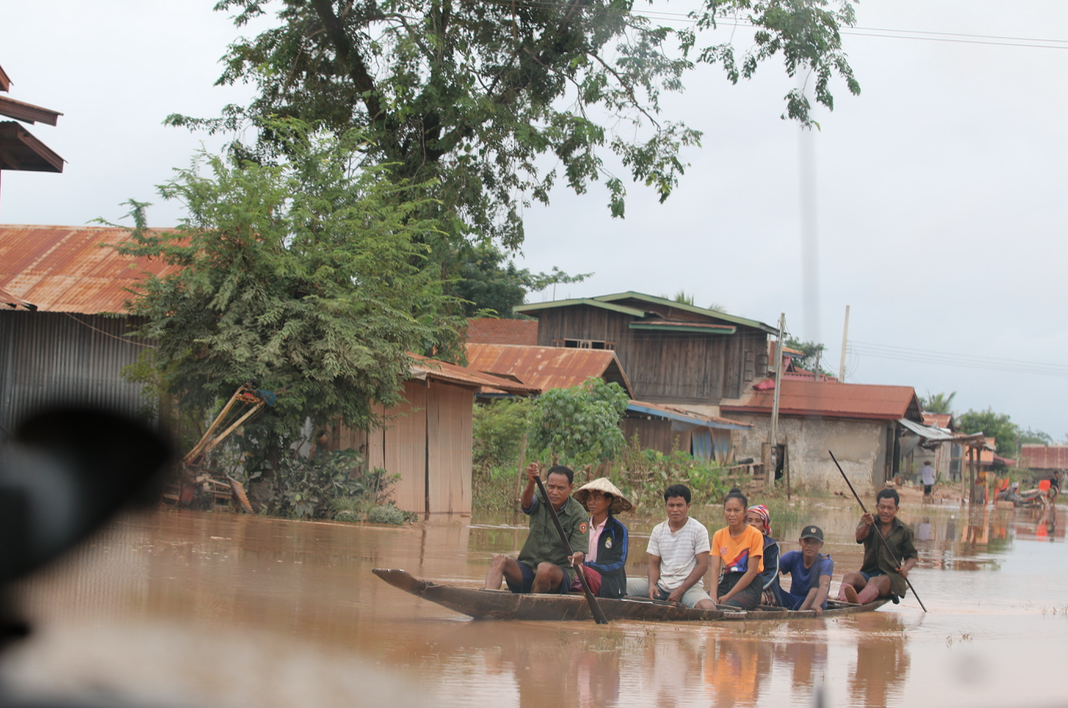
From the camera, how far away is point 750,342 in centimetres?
3297

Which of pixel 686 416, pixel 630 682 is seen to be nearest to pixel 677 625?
pixel 630 682

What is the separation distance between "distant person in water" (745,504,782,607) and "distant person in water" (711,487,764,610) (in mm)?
147

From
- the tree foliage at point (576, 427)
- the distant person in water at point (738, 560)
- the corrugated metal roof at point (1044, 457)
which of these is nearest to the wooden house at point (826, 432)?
the tree foliage at point (576, 427)

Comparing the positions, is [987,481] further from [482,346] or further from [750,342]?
[482,346]

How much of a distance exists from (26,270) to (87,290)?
1.69 m

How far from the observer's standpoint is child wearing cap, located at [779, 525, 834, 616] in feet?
30.1

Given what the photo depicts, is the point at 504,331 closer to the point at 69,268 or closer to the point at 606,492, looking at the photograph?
the point at 69,268

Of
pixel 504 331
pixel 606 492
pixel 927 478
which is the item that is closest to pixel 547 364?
pixel 504 331

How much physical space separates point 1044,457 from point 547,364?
46831 mm

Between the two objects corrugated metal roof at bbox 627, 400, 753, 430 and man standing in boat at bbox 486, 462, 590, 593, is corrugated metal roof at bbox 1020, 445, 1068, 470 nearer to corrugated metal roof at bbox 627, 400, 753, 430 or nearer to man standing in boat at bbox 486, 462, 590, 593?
corrugated metal roof at bbox 627, 400, 753, 430

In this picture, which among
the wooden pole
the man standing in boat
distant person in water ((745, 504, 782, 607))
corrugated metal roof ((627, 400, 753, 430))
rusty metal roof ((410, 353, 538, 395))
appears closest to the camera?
the man standing in boat

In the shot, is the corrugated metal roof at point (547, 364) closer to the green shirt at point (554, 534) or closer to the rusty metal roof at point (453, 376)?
the rusty metal roof at point (453, 376)

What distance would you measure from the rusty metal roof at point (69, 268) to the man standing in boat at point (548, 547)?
26.3 ft

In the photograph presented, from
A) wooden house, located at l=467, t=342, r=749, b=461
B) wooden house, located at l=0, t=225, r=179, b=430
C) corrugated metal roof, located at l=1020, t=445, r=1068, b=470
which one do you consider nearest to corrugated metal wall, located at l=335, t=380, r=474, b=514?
wooden house, located at l=0, t=225, r=179, b=430
